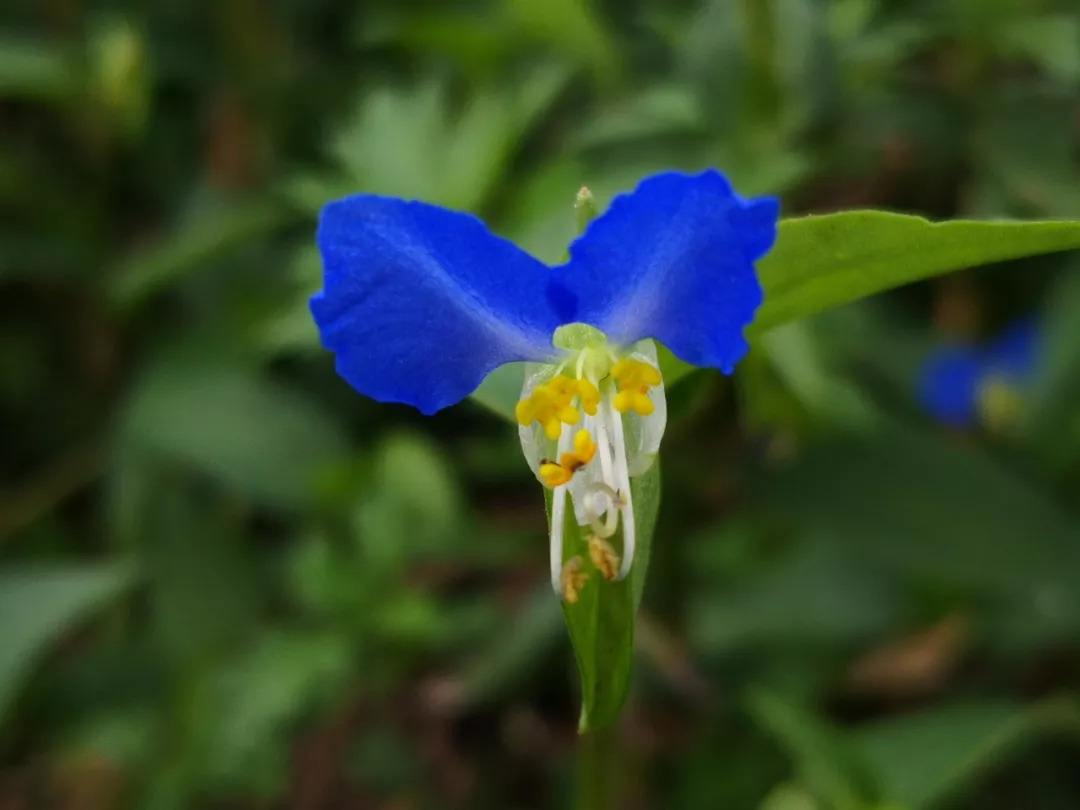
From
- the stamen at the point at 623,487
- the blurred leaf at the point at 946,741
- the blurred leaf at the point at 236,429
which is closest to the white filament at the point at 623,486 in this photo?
the stamen at the point at 623,487

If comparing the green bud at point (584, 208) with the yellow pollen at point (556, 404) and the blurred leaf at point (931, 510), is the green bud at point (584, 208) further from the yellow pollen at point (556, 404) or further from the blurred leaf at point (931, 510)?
the blurred leaf at point (931, 510)

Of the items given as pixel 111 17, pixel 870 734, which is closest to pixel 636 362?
pixel 870 734

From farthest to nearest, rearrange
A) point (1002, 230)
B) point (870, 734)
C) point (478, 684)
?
1. point (478, 684)
2. point (870, 734)
3. point (1002, 230)

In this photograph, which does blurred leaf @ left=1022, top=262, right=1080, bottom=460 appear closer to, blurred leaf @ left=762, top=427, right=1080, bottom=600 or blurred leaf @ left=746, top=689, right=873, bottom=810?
blurred leaf @ left=762, top=427, right=1080, bottom=600

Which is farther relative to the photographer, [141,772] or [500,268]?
[141,772]

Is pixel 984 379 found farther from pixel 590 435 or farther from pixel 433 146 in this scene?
pixel 590 435

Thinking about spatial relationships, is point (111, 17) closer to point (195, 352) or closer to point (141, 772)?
point (195, 352)
